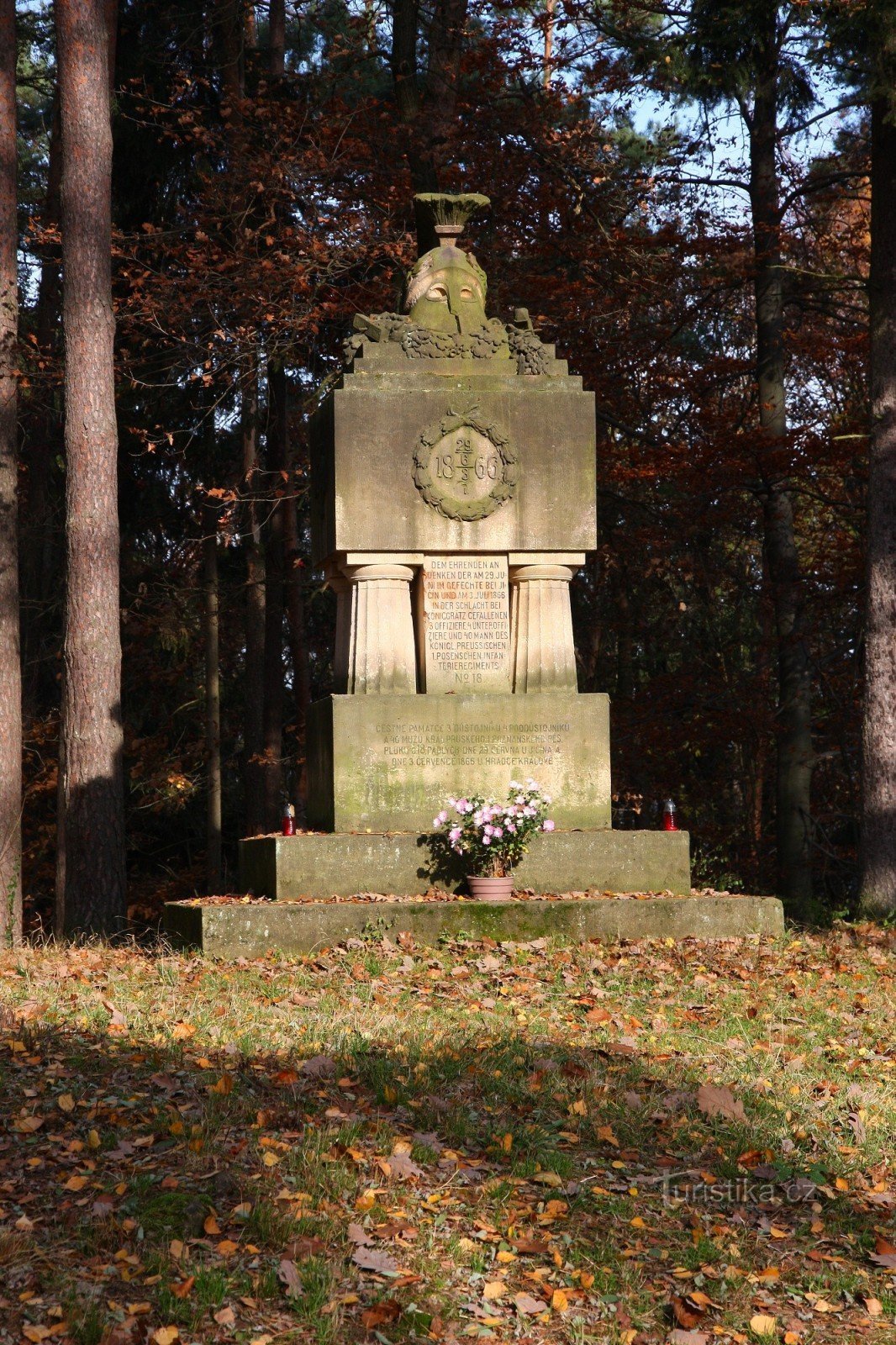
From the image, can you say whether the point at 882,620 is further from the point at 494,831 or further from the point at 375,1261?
the point at 375,1261

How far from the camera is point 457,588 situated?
11.1 metres

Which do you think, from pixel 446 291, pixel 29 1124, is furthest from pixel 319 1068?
pixel 446 291

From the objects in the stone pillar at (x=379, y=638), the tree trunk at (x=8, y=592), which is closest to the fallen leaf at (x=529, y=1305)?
the stone pillar at (x=379, y=638)

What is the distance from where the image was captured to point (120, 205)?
Answer: 61.4ft

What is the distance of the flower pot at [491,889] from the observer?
967cm

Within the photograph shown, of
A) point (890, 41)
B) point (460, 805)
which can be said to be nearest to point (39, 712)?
point (460, 805)

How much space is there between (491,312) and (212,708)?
639 centimetres

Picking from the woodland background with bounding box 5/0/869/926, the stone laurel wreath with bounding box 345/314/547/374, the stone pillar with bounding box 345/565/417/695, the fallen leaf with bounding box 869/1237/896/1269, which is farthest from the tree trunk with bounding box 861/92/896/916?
the fallen leaf with bounding box 869/1237/896/1269

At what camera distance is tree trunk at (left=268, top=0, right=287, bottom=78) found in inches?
773

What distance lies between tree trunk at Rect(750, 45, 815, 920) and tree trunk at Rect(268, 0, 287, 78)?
6.34m

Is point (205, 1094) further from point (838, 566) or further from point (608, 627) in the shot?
point (608, 627)

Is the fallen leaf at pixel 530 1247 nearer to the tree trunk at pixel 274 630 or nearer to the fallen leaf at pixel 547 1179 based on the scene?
the fallen leaf at pixel 547 1179

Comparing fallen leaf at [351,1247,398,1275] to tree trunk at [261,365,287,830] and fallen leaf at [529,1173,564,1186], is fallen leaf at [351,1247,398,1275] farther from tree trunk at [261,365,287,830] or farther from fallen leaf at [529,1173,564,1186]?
tree trunk at [261,365,287,830]

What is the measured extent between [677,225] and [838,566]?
4.58m
